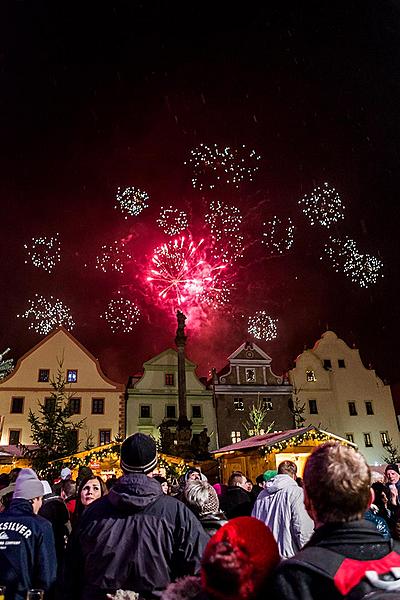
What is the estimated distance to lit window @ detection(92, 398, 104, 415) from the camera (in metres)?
36.3

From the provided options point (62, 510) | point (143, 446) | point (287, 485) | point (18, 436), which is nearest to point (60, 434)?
point (18, 436)

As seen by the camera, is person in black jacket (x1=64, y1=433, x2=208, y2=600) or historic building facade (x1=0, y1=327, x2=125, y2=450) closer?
person in black jacket (x1=64, y1=433, x2=208, y2=600)

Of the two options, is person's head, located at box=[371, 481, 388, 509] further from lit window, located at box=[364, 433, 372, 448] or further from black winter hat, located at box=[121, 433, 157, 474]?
lit window, located at box=[364, 433, 372, 448]

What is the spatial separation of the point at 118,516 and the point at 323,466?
173 cm

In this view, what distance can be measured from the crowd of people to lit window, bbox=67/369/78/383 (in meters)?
31.9

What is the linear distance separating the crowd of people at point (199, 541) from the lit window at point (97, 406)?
31.3 metres

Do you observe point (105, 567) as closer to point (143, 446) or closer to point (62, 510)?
point (143, 446)

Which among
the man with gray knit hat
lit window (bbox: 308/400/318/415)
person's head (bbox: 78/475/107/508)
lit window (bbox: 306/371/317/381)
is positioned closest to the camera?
the man with gray knit hat

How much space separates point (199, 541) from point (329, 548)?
59.3 inches

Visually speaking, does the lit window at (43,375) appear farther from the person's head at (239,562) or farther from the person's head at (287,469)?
the person's head at (239,562)

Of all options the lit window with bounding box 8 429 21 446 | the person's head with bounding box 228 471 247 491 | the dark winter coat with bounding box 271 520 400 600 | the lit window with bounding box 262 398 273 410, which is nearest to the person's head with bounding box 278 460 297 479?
the person's head with bounding box 228 471 247 491

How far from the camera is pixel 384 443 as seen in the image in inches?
1548

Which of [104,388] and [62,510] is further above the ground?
[104,388]

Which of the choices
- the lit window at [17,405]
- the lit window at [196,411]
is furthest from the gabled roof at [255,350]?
the lit window at [17,405]
